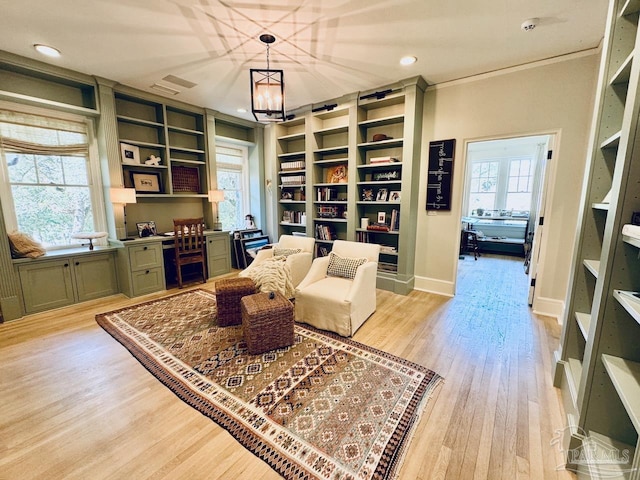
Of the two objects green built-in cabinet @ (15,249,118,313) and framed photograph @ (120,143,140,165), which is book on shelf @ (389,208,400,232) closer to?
framed photograph @ (120,143,140,165)

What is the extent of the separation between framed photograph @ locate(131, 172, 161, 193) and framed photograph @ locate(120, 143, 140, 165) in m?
0.21

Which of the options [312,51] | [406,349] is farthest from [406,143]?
[406,349]

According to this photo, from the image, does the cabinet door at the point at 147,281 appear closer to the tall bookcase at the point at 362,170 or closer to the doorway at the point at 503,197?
the tall bookcase at the point at 362,170

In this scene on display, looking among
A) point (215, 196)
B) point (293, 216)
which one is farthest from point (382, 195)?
point (215, 196)

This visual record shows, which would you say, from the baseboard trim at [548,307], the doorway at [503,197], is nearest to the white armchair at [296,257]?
the baseboard trim at [548,307]

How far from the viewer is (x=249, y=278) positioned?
299cm

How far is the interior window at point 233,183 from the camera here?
17.0 ft

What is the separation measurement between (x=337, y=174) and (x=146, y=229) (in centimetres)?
299

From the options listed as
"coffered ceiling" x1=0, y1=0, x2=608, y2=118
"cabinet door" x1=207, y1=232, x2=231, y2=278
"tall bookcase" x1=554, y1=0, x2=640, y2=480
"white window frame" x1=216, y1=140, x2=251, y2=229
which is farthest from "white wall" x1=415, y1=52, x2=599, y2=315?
"white window frame" x1=216, y1=140, x2=251, y2=229

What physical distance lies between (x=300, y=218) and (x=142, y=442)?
3778 millimetres

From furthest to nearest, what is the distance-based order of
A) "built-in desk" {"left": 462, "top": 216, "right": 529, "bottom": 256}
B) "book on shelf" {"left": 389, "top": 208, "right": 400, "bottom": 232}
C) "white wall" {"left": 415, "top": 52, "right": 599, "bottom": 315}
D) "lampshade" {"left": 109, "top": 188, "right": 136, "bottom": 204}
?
"built-in desk" {"left": 462, "top": 216, "right": 529, "bottom": 256} → "book on shelf" {"left": 389, "top": 208, "right": 400, "bottom": 232} → "lampshade" {"left": 109, "top": 188, "right": 136, "bottom": 204} → "white wall" {"left": 415, "top": 52, "right": 599, "bottom": 315}

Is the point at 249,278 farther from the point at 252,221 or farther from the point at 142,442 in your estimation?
the point at 252,221

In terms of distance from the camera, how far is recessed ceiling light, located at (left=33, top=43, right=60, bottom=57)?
2555mm
